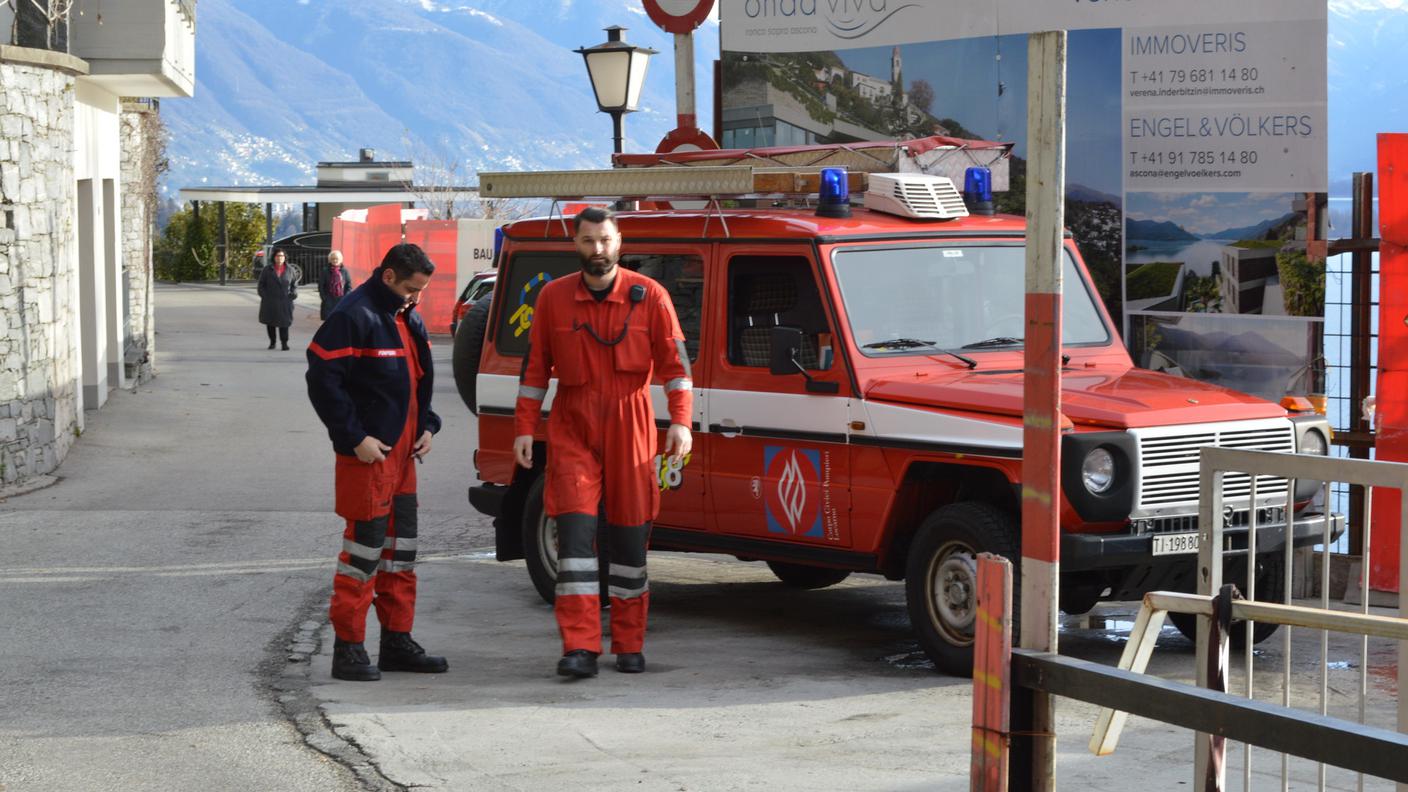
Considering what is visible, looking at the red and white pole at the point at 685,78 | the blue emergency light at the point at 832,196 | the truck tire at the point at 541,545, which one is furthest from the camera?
the red and white pole at the point at 685,78

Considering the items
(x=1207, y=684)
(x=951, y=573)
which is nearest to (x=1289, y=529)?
(x=1207, y=684)

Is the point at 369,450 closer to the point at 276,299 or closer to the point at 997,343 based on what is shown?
Answer: the point at 997,343

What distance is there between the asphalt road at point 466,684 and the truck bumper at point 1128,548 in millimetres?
600

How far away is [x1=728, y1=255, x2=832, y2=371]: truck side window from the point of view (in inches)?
349

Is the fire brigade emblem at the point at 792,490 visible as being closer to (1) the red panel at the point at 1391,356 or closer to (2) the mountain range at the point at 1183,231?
(1) the red panel at the point at 1391,356

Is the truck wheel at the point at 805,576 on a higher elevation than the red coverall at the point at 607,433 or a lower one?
lower

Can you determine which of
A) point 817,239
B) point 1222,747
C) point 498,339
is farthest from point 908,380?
point 1222,747

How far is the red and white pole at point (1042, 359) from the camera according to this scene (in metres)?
4.08

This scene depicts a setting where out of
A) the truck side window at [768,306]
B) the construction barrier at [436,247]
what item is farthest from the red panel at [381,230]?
the truck side window at [768,306]

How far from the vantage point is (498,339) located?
410 inches

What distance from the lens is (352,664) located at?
8.13 meters

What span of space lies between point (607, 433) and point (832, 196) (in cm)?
179

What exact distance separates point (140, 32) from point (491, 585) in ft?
36.6

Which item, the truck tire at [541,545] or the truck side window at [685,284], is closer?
the truck side window at [685,284]
